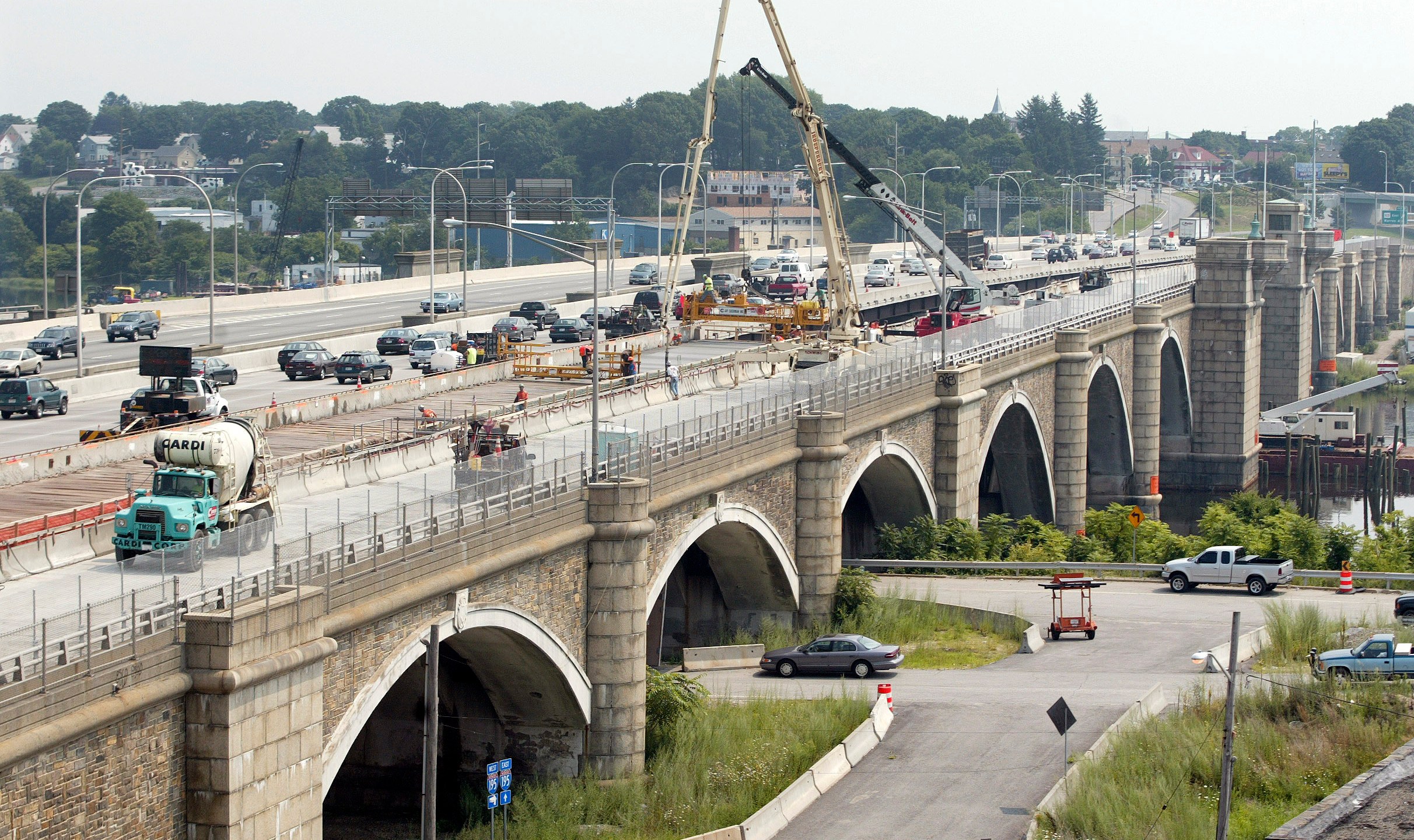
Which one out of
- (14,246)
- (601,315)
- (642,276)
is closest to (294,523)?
(601,315)

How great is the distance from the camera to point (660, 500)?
38.2m

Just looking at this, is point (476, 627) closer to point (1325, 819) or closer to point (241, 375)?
point (1325, 819)

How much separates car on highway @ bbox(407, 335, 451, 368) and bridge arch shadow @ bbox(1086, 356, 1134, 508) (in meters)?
31.5

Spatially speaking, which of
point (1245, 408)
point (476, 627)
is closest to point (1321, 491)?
point (1245, 408)

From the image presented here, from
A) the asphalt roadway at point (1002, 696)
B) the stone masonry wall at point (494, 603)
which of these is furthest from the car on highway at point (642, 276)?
the stone masonry wall at point (494, 603)

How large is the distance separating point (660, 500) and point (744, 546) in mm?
7933

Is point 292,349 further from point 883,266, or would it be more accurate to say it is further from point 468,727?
point 883,266

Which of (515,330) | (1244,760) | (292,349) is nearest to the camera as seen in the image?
(1244,760)

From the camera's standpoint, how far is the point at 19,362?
64.9 m

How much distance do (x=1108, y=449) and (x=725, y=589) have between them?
4659 centimetres

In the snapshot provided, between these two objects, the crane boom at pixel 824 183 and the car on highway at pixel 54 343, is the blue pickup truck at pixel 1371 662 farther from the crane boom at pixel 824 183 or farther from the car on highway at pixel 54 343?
the car on highway at pixel 54 343

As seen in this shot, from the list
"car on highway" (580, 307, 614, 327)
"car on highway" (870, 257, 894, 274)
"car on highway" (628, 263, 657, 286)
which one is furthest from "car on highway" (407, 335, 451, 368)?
"car on highway" (870, 257, 894, 274)

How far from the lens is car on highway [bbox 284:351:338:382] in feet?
221

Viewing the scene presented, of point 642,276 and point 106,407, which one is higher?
point 642,276
